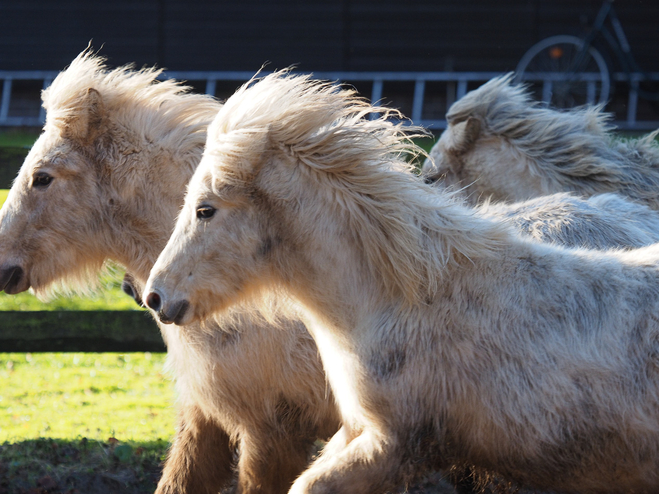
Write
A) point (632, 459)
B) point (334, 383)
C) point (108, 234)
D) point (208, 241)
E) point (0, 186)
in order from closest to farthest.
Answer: point (632, 459) → point (208, 241) → point (334, 383) → point (108, 234) → point (0, 186)

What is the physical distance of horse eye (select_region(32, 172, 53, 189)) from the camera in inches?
133

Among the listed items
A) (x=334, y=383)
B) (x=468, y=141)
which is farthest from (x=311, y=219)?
(x=468, y=141)

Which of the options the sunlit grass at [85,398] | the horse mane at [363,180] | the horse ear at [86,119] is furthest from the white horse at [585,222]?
the sunlit grass at [85,398]

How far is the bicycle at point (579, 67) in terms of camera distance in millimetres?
12180

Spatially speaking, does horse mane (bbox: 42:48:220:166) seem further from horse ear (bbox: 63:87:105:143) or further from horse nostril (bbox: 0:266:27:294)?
horse nostril (bbox: 0:266:27:294)

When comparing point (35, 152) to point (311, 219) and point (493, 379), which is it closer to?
point (311, 219)

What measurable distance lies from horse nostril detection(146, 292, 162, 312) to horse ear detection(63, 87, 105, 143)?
3.63ft

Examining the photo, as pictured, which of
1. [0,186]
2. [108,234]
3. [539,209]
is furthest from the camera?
[0,186]

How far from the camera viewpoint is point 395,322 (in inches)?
102

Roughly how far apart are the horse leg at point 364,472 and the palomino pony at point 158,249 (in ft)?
2.20

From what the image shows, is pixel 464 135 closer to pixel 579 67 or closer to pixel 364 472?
pixel 364 472

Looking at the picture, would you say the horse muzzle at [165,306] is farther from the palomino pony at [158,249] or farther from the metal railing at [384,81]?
the metal railing at [384,81]

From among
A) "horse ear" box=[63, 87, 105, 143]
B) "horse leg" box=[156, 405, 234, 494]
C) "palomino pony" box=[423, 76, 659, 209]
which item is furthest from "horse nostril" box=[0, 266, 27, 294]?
"palomino pony" box=[423, 76, 659, 209]

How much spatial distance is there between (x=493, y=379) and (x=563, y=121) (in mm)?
2923
